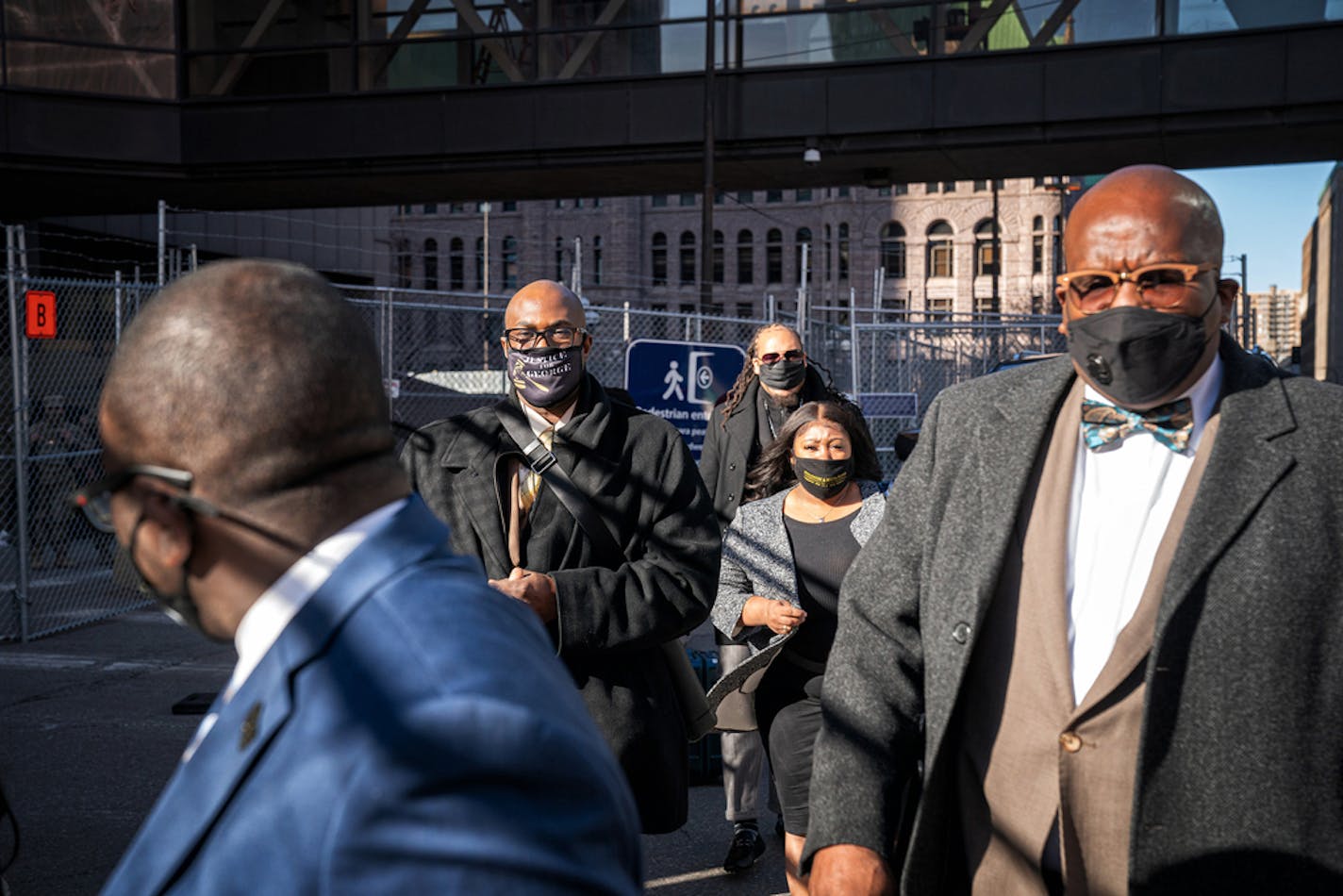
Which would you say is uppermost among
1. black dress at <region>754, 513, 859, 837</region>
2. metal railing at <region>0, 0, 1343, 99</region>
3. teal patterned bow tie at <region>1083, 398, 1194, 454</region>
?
metal railing at <region>0, 0, 1343, 99</region>

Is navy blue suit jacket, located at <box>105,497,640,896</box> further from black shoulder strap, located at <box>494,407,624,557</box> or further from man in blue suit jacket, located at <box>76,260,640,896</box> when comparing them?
Answer: black shoulder strap, located at <box>494,407,624,557</box>

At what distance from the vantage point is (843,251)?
82.3 m

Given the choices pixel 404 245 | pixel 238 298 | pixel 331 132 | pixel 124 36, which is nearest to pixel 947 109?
pixel 331 132

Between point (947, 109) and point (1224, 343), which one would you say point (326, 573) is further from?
point (947, 109)

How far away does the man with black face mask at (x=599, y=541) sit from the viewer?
11.9 ft

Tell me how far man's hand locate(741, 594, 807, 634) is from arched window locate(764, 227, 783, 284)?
80.8 m

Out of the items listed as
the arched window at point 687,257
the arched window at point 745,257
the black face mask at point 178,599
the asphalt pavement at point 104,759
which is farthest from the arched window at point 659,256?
the black face mask at point 178,599

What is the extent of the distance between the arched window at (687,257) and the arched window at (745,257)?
10.5 ft

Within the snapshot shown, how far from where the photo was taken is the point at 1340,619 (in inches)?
83.8

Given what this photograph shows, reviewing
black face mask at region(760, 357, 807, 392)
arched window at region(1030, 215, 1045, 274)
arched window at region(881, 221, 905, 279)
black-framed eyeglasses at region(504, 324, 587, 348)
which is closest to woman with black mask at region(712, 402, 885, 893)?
black-framed eyeglasses at region(504, 324, 587, 348)

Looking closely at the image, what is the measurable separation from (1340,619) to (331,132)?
19070 millimetres

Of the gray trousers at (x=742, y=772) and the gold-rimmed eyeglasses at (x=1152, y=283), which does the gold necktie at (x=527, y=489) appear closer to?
the gold-rimmed eyeglasses at (x=1152, y=283)

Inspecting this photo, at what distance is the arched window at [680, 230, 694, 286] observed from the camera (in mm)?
87125

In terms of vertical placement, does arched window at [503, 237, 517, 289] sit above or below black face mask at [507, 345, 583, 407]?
above
